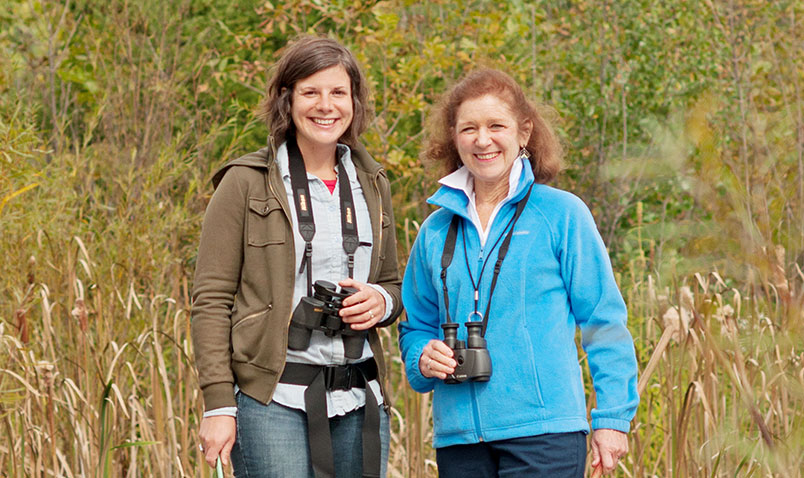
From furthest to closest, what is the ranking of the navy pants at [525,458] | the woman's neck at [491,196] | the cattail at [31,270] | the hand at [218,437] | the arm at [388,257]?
the cattail at [31,270], the arm at [388,257], the woman's neck at [491,196], the hand at [218,437], the navy pants at [525,458]

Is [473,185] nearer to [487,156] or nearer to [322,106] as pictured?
[487,156]

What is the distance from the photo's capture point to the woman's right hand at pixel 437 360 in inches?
76.0

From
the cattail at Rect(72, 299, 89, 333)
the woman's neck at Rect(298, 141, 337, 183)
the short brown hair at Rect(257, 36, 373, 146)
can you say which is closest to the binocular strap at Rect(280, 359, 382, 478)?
the woman's neck at Rect(298, 141, 337, 183)

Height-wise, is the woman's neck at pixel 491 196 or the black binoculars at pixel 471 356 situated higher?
the woman's neck at pixel 491 196

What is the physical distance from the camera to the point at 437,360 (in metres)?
1.96

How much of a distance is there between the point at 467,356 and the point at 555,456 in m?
0.27

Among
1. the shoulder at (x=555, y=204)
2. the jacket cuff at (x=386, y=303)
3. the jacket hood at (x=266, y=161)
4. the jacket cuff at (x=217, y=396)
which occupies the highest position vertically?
the jacket hood at (x=266, y=161)

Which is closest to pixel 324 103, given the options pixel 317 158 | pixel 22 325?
pixel 317 158

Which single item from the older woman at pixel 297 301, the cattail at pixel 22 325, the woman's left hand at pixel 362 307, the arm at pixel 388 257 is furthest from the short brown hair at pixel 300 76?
the cattail at pixel 22 325

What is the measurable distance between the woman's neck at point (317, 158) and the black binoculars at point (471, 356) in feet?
1.71

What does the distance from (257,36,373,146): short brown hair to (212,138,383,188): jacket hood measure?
30 mm

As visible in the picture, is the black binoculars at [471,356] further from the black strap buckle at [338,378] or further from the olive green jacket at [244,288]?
the olive green jacket at [244,288]

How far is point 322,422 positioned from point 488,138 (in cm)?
72

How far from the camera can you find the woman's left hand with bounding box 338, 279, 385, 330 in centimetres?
202
